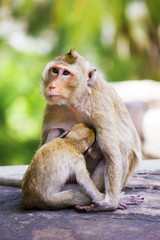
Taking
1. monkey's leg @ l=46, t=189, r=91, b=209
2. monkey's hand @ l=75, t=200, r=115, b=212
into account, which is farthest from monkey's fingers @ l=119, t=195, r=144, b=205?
monkey's leg @ l=46, t=189, r=91, b=209

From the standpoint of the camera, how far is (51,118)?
5824mm

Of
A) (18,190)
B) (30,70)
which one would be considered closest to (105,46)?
(30,70)

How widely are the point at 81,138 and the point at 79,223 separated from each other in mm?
1017

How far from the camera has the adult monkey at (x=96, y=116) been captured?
5199 mm

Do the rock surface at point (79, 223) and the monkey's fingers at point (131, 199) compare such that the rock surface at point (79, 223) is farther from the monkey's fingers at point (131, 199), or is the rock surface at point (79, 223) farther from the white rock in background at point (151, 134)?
the white rock in background at point (151, 134)

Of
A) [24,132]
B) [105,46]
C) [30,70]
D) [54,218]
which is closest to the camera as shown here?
[54,218]

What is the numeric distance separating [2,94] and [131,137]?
32.3 feet

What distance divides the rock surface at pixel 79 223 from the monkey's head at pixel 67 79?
1.31 meters

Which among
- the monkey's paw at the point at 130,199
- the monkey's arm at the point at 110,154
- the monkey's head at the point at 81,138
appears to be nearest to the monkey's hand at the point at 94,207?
the monkey's arm at the point at 110,154

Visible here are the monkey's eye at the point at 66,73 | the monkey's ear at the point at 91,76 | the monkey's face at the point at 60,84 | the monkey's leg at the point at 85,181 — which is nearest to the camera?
the monkey's leg at the point at 85,181

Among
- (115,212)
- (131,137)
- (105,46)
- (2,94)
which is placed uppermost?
(105,46)

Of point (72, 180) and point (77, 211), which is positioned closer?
point (77, 211)

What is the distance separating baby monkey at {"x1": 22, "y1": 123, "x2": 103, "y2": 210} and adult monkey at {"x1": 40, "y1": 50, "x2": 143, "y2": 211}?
165 mm

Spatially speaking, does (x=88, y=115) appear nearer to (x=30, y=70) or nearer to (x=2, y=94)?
(x=2, y=94)
